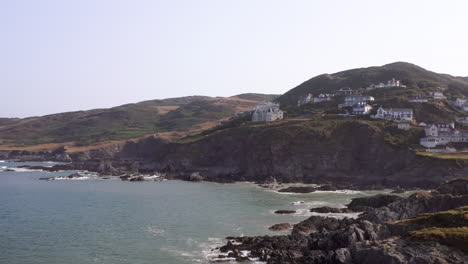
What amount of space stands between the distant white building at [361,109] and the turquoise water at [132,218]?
126ft

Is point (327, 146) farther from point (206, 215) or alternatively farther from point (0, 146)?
point (0, 146)

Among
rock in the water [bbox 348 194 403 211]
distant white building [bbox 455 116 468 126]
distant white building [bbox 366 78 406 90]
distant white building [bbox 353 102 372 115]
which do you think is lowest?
rock in the water [bbox 348 194 403 211]

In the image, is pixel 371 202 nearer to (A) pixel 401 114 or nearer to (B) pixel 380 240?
(B) pixel 380 240

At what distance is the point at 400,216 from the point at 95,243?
2805 cm

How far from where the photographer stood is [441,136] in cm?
8106

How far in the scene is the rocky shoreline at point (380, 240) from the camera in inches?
1145

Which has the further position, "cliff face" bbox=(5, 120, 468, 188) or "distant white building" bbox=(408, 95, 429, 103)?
"distant white building" bbox=(408, 95, 429, 103)

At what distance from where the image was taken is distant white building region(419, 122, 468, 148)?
79188 millimetres

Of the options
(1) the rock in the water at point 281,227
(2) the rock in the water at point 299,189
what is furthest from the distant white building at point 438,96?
(1) the rock in the water at point 281,227

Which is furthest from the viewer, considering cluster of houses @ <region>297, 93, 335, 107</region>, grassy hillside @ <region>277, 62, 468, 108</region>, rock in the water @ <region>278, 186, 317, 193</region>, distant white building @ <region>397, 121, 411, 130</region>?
cluster of houses @ <region>297, 93, 335, 107</region>

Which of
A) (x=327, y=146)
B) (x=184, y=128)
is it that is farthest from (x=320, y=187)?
(x=184, y=128)

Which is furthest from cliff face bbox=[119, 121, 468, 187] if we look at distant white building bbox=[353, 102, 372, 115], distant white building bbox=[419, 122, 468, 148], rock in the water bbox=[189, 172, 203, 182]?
distant white building bbox=[353, 102, 372, 115]

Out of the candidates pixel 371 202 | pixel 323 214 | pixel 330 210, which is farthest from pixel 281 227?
pixel 371 202

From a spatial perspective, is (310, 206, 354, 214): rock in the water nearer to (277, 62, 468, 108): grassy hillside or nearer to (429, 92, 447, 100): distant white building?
(277, 62, 468, 108): grassy hillside
